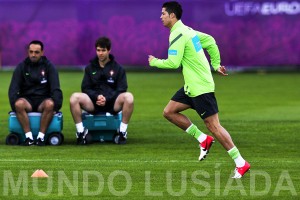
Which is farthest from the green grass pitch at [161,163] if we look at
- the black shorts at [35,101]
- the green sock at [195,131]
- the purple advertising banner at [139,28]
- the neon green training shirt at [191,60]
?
the purple advertising banner at [139,28]

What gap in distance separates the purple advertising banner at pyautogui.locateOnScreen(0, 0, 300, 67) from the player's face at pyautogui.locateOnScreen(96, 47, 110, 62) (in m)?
20.2

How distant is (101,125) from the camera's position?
56.0 ft

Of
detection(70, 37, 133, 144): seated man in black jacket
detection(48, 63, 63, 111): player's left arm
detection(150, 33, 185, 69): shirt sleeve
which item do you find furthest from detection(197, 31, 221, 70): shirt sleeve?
detection(48, 63, 63, 111): player's left arm

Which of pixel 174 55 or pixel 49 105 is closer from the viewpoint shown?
pixel 174 55

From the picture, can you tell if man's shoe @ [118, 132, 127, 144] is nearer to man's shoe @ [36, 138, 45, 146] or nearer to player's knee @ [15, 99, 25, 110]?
man's shoe @ [36, 138, 45, 146]

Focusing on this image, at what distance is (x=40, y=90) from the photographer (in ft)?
55.3

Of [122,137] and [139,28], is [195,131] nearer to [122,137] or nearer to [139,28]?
[122,137]

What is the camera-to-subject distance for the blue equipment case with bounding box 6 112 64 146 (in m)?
16.8

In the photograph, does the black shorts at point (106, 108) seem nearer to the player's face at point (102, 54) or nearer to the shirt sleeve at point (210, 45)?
the player's face at point (102, 54)

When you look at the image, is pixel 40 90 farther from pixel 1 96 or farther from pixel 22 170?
pixel 1 96

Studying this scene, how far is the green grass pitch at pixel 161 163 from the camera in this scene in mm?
11914

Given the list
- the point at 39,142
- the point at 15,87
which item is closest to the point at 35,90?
the point at 15,87

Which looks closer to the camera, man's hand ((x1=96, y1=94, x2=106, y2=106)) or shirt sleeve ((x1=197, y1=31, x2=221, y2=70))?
shirt sleeve ((x1=197, y1=31, x2=221, y2=70))

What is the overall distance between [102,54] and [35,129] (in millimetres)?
1587
